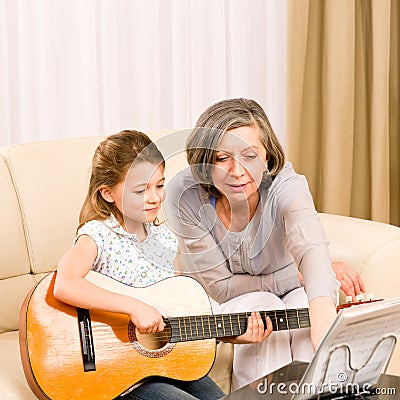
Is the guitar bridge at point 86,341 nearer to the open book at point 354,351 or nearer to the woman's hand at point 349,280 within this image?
the open book at point 354,351

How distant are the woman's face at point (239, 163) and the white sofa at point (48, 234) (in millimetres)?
319

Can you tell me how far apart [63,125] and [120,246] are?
1.00 meters

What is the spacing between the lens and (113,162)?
6.40ft

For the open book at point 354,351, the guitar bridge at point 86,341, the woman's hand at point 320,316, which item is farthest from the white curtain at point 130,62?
the open book at point 354,351

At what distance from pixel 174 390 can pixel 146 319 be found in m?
0.16

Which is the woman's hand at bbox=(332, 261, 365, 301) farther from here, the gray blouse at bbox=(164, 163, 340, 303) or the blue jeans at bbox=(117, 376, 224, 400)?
the blue jeans at bbox=(117, 376, 224, 400)

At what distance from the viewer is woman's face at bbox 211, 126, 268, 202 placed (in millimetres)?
1908

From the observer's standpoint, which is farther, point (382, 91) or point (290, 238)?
point (382, 91)

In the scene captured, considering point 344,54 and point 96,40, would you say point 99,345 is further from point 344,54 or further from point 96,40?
point 344,54

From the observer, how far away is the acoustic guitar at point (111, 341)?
5.88 ft

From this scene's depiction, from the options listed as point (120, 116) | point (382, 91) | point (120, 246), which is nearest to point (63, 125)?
point (120, 116)

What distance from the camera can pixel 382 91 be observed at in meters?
3.23

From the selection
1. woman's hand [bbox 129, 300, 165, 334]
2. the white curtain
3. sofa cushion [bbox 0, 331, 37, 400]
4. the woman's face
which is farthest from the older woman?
the white curtain

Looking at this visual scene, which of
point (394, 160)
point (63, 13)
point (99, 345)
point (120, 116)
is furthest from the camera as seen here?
point (394, 160)
